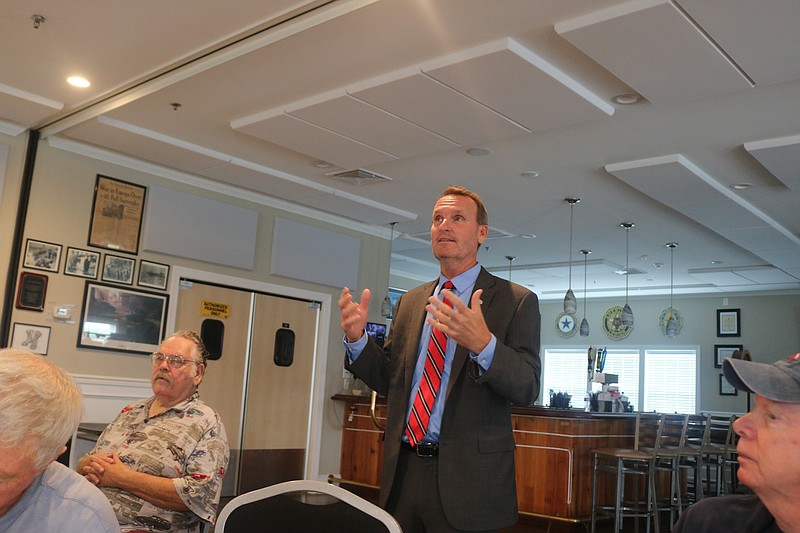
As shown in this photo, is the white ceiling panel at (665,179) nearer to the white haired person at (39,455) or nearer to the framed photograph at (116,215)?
the framed photograph at (116,215)

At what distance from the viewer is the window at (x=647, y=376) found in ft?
40.3

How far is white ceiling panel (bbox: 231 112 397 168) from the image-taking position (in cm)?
532

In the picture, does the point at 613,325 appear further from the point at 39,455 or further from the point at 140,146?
the point at 39,455

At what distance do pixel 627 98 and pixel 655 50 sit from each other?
0.81m

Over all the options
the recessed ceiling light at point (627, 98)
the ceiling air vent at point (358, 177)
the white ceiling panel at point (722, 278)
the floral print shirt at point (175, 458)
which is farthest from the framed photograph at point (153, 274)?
the white ceiling panel at point (722, 278)

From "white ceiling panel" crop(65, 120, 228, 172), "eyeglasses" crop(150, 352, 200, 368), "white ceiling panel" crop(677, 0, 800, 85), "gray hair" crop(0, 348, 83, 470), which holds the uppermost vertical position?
"white ceiling panel" crop(677, 0, 800, 85)

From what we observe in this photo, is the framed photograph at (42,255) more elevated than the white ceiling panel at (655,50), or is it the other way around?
the white ceiling panel at (655,50)

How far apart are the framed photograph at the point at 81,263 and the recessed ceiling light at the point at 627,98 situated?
4.29m

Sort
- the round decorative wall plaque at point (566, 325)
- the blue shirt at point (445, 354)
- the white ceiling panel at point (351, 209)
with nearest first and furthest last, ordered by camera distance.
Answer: the blue shirt at point (445, 354) → the white ceiling panel at point (351, 209) → the round decorative wall plaque at point (566, 325)

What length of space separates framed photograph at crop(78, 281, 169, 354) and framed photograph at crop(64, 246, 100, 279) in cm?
A: 9

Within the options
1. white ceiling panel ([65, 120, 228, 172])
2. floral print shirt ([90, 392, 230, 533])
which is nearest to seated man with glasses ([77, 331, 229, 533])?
floral print shirt ([90, 392, 230, 533])

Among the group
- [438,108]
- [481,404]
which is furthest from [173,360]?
[438,108]

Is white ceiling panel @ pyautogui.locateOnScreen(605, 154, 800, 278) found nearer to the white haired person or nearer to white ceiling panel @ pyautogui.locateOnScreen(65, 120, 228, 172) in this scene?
white ceiling panel @ pyautogui.locateOnScreen(65, 120, 228, 172)

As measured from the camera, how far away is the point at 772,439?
1264 millimetres
